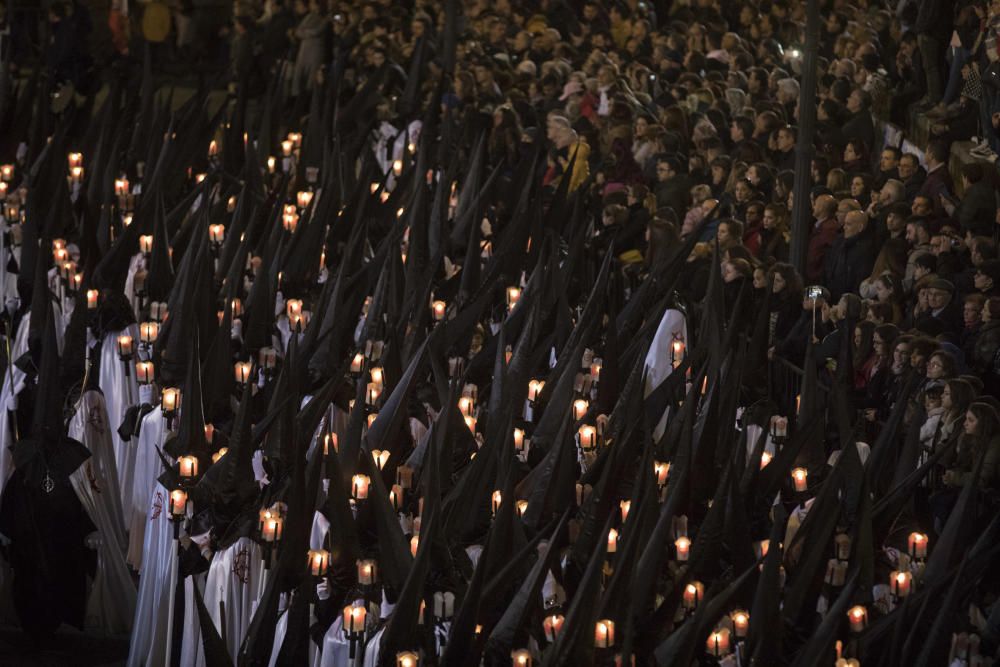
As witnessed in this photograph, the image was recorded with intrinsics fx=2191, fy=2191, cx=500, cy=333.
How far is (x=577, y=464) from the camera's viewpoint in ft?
37.8

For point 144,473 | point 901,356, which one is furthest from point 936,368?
point 144,473

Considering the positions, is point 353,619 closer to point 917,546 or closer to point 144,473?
point 917,546

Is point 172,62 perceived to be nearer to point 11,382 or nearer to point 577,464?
point 11,382

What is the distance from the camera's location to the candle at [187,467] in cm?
1244

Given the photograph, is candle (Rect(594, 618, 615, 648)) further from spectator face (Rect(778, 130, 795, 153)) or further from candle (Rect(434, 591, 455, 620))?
spectator face (Rect(778, 130, 795, 153))

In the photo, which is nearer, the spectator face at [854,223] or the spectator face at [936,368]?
the spectator face at [936,368]

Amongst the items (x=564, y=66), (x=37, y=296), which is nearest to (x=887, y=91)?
(x=564, y=66)

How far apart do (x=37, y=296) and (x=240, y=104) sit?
682cm

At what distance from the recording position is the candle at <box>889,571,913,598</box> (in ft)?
35.6

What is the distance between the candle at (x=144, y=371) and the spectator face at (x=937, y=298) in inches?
196

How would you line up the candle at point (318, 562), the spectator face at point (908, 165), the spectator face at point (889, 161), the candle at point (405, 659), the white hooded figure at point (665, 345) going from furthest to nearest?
the spectator face at point (889, 161) < the spectator face at point (908, 165) < the white hooded figure at point (665, 345) < the candle at point (318, 562) < the candle at point (405, 659)

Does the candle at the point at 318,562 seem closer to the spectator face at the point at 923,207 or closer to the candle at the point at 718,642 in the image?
the candle at the point at 718,642

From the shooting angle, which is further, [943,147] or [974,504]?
[943,147]

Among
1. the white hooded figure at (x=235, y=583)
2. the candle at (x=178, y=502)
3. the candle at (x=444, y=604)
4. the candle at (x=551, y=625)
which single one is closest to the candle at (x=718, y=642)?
the candle at (x=551, y=625)
